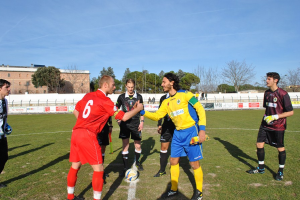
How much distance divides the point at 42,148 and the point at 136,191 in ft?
18.4

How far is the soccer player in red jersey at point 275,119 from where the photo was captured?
4.66 metres

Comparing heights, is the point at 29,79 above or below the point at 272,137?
above

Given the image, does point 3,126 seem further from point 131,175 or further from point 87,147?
point 131,175

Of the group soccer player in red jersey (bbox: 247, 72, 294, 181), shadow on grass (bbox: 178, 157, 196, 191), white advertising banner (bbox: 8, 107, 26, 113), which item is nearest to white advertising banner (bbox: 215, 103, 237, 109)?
shadow on grass (bbox: 178, 157, 196, 191)

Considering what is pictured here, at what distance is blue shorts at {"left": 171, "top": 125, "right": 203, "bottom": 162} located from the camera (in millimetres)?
3766

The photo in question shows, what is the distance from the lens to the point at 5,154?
4.54m

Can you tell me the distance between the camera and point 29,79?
72750 millimetres

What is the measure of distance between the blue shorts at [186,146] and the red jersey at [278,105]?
2.36 m

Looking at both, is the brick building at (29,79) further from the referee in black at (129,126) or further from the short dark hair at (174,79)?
the short dark hair at (174,79)

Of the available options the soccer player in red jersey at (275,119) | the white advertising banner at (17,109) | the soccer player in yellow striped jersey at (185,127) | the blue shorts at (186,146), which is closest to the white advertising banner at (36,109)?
the white advertising banner at (17,109)

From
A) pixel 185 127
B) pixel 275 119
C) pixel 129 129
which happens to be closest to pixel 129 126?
pixel 129 129

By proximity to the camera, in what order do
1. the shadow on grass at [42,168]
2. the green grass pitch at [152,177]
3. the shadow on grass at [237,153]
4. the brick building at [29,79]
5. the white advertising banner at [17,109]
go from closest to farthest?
the green grass pitch at [152,177]
the shadow on grass at [42,168]
the shadow on grass at [237,153]
the white advertising banner at [17,109]
the brick building at [29,79]

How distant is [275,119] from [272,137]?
0.58 meters

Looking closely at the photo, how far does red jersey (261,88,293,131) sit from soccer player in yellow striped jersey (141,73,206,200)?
2278 mm
